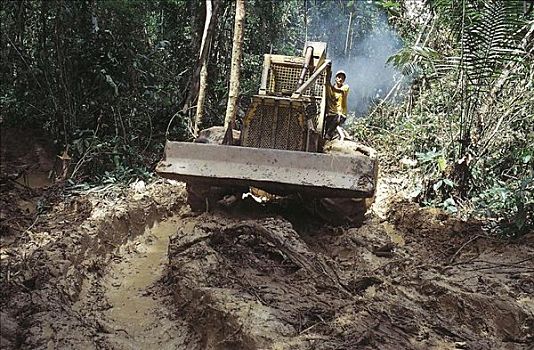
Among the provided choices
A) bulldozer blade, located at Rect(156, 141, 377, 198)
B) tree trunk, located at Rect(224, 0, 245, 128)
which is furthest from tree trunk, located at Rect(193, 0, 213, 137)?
bulldozer blade, located at Rect(156, 141, 377, 198)

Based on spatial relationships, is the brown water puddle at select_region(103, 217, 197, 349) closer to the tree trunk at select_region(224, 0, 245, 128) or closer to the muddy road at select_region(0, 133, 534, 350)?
the muddy road at select_region(0, 133, 534, 350)

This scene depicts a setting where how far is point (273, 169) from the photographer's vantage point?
17.6 feet

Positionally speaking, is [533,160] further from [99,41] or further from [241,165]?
[99,41]

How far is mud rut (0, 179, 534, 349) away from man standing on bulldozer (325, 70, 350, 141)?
187 cm

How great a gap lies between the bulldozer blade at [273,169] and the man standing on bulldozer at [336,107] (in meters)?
1.86

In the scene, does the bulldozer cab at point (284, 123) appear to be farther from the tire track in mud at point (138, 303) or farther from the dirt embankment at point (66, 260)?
the tire track in mud at point (138, 303)

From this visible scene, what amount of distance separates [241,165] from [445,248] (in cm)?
225

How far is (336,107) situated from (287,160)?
7.60ft

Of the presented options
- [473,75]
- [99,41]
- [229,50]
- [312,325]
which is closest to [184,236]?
[312,325]

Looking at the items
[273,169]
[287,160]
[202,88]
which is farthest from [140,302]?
[202,88]

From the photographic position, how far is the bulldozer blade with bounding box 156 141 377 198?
518 centimetres

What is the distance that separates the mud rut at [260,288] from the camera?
3354mm

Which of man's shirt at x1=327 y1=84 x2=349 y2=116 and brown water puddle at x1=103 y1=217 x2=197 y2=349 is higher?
man's shirt at x1=327 y1=84 x2=349 y2=116

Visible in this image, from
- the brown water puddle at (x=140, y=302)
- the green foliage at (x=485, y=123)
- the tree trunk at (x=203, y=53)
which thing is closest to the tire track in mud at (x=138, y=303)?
the brown water puddle at (x=140, y=302)
